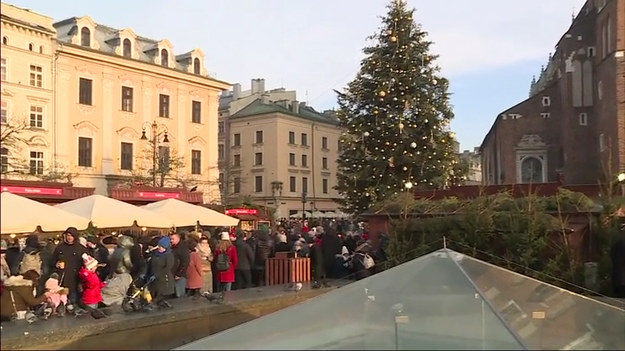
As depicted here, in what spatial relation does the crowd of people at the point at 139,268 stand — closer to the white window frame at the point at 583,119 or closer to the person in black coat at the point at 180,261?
the person in black coat at the point at 180,261

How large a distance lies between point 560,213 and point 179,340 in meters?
8.52

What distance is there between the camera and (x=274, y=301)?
12680 mm

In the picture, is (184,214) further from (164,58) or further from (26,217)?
(164,58)

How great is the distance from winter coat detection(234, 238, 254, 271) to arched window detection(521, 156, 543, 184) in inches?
2085

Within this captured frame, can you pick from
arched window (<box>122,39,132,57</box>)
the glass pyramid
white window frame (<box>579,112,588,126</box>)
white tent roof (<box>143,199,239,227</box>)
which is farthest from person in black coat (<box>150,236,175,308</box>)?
white window frame (<box>579,112,588,126</box>)

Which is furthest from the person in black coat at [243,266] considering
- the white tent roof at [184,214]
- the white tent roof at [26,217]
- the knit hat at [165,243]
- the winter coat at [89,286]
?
the winter coat at [89,286]

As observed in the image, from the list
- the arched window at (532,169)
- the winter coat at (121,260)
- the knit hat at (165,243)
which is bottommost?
the winter coat at (121,260)

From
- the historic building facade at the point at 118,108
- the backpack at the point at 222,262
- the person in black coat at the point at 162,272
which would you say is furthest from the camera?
the historic building facade at the point at 118,108

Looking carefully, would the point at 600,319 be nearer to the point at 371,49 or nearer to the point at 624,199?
the point at 624,199

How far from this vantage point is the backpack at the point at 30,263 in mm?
10648

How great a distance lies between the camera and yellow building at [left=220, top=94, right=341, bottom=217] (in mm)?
68750

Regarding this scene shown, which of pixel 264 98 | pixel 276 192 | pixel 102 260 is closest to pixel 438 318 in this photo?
pixel 102 260

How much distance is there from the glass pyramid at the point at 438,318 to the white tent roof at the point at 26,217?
1983 mm

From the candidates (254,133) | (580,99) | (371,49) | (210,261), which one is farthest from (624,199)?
(254,133)
